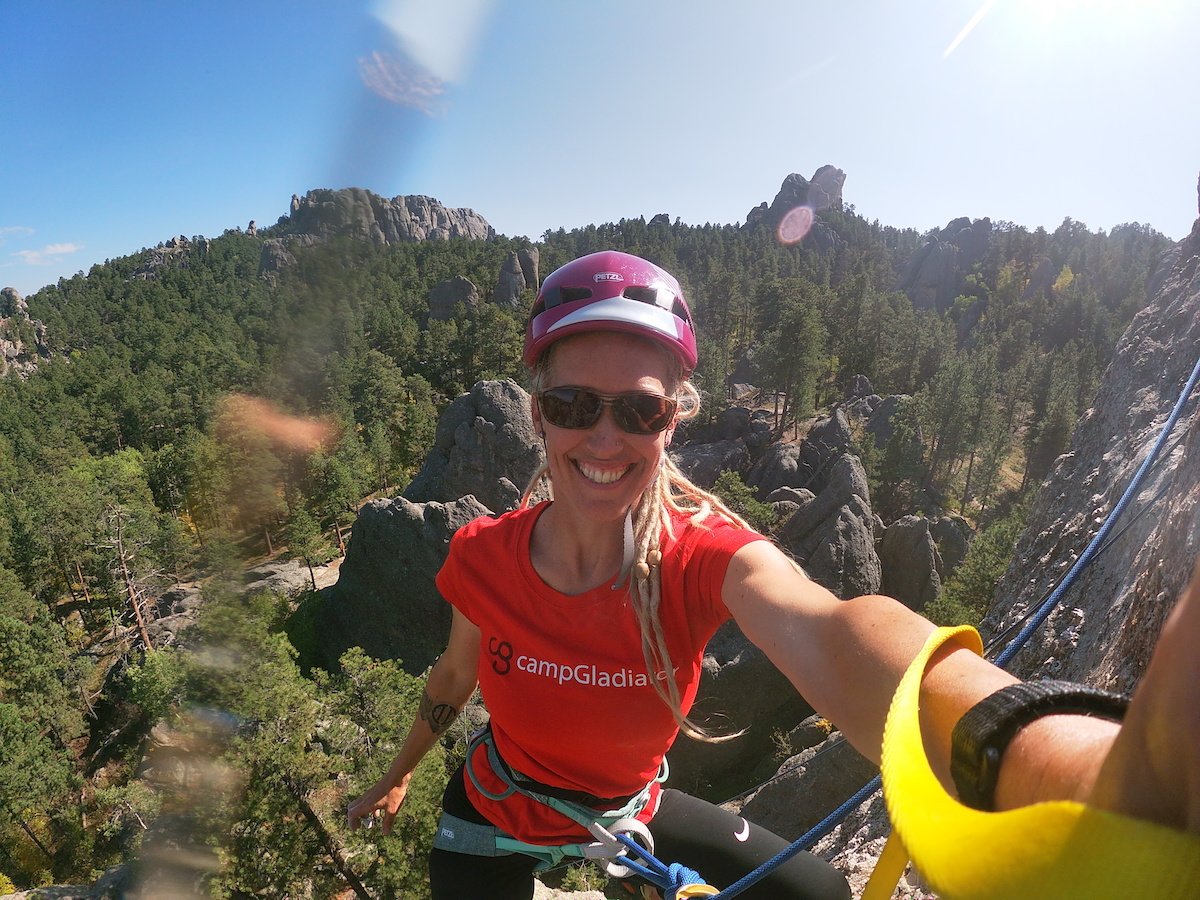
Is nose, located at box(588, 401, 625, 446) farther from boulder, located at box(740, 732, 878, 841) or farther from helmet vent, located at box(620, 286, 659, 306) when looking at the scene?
boulder, located at box(740, 732, 878, 841)

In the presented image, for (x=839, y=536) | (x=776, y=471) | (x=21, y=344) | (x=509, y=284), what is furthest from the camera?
(x=21, y=344)

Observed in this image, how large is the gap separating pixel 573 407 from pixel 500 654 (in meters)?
1.16

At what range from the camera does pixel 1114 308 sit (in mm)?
62000

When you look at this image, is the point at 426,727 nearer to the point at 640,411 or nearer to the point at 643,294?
the point at 640,411

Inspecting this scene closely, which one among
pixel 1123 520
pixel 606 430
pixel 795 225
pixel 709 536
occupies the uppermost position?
pixel 795 225

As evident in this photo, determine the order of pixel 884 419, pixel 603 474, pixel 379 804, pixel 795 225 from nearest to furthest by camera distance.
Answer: pixel 603 474 < pixel 379 804 < pixel 884 419 < pixel 795 225

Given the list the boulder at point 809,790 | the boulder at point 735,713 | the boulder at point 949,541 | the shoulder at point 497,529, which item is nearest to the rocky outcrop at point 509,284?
the boulder at point 949,541

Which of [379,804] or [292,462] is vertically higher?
[292,462]

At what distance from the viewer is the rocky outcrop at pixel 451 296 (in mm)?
61084

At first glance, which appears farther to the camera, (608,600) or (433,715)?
(433,715)

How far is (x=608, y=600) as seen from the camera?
2.33 m

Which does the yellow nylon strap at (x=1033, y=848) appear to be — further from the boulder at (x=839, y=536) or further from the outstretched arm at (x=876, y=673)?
the boulder at (x=839, y=536)

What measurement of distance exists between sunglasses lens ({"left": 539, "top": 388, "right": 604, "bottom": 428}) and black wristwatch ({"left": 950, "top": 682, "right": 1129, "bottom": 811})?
64.1 inches

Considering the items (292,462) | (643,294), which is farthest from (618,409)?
(292,462)
